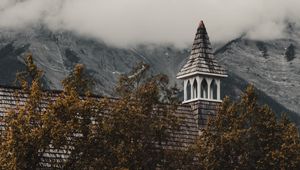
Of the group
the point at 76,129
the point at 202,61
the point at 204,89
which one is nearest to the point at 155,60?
the point at 202,61

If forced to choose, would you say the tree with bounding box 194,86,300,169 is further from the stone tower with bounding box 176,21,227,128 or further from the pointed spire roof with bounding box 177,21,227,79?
the pointed spire roof with bounding box 177,21,227,79

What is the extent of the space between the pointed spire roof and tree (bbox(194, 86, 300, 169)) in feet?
48.6

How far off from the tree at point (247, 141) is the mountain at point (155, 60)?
157 feet

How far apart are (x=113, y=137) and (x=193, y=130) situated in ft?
51.6

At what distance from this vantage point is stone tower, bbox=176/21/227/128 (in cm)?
4650

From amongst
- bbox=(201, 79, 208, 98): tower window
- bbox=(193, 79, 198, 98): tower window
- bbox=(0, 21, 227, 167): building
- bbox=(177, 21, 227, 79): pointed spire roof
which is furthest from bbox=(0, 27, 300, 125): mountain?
bbox=(201, 79, 208, 98): tower window

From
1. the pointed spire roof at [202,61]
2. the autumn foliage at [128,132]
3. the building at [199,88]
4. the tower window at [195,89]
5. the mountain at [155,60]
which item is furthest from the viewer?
the mountain at [155,60]

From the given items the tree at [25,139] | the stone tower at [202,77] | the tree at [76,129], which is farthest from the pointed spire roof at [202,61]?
the tree at [25,139]

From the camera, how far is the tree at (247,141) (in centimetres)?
3072

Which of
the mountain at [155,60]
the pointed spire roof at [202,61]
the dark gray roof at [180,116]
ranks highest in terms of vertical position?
the mountain at [155,60]

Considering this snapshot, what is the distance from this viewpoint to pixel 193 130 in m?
44.5

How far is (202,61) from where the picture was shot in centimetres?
4806

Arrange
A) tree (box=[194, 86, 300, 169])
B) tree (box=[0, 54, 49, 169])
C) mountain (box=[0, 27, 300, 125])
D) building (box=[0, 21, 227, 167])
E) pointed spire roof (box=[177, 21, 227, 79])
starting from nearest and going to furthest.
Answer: tree (box=[0, 54, 49, 169]), tree (box=[194, 86, 300, 169]), building (box=[0, 21, 227, 167]), pointed spire roof (box=[177, 21, 227, 79]), mountain (box=[0, 27, 300, 125])

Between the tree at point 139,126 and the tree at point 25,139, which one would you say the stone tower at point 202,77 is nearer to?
the tree at point 139,126
